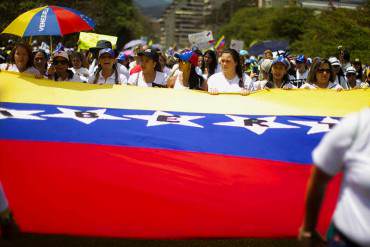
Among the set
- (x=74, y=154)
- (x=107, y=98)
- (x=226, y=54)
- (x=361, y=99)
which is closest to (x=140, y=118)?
(x=107, y=98)

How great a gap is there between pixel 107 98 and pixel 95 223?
2.31m

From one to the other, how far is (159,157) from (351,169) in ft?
7.62

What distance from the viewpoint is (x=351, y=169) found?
249cm

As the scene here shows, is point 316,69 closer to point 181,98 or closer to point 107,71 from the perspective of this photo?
point 181,98

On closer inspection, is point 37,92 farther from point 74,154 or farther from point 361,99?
point 361,99

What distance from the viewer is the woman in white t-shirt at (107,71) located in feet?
22.5

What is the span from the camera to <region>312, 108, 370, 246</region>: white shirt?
7.97 feet

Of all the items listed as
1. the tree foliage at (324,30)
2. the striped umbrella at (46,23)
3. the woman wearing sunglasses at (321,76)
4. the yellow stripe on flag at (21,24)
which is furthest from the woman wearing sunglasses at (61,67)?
the tree foliage at (324,30)

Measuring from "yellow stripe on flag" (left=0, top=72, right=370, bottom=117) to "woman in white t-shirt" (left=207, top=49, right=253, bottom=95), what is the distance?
0.28 m

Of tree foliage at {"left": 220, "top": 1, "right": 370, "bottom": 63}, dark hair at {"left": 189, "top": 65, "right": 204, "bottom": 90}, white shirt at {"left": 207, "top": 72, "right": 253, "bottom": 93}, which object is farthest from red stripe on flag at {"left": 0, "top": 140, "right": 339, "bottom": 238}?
tree foliage at {"left": 220, "top": 1, "right": 370, "bottom": 63}

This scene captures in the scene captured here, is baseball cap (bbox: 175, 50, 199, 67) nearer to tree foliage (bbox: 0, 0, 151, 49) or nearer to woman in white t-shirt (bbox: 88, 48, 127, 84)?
woman in white t-shirt (bbox: 88, 48, 127, 84)

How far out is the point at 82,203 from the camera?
151 inches

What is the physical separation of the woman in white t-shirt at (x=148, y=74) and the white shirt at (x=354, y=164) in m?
4.42

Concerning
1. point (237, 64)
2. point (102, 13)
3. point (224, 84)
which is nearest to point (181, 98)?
point (224, 84)
